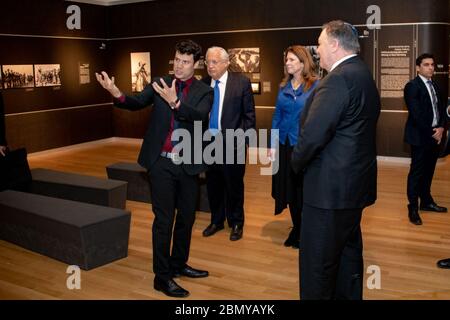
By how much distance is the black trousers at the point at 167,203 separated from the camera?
4332 mm

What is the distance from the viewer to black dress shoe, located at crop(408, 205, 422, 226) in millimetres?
6590

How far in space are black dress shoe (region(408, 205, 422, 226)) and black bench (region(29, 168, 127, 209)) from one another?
144 inches

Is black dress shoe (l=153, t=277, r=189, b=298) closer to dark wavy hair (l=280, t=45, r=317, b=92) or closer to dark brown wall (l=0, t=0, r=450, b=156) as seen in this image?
dark wavy hair (l=280, t=45, r=317, b=92)

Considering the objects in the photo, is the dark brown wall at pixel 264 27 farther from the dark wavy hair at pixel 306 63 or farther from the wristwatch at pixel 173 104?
the wristwatch at pixel 173 104

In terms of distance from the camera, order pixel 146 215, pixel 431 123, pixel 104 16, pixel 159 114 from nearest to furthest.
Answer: pixel 159 114 < pixel 431 123 < pixel 146 215 < pixel 104 16

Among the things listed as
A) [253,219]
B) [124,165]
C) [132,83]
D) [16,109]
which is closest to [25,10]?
[16,109]

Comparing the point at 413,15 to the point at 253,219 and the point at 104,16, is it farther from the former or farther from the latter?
the point at 104,16

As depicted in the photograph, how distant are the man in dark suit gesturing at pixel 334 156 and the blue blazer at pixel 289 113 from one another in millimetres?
1960

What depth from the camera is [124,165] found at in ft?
27.3

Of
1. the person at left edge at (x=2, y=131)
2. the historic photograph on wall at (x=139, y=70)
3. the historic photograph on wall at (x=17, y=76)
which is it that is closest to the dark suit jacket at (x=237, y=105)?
the person at left edge at (x=2, y=131)

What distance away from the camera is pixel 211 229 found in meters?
6.31

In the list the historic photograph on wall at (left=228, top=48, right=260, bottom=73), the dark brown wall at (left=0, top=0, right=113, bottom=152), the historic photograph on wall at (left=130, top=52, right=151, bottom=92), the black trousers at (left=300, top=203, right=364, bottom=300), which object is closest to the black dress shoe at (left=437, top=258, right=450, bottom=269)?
the black trousers at (left=300, top=203, right=364, bottom=300)

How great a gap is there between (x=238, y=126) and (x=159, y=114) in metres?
1.79

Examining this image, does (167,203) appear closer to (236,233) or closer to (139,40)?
(236,233)
